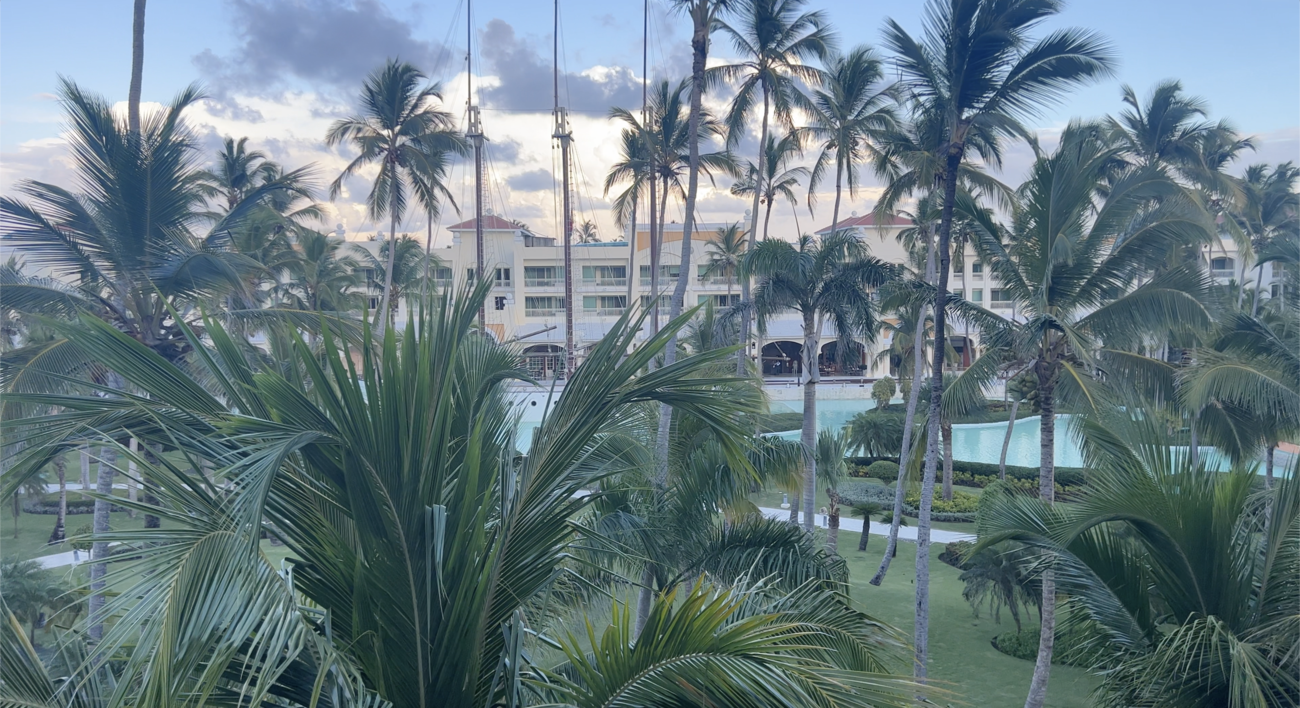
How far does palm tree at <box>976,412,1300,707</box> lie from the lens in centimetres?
471

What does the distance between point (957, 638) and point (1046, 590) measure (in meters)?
3.88

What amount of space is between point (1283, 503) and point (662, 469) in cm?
571

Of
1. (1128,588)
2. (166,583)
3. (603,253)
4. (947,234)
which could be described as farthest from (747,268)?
(603,253)

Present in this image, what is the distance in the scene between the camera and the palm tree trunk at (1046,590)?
396 inches

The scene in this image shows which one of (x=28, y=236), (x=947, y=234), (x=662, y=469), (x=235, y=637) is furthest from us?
(x=947, y=234)

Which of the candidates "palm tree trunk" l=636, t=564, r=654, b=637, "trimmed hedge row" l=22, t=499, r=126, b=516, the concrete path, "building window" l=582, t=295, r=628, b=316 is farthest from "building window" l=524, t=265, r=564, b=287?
"palm tree trunk" l=636, t=564, r=654, b=637

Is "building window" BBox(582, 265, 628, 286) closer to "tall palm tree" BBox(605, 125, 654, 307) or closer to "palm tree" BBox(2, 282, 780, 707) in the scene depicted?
"tall palm tree" BBox(605, 125, 654, 307)

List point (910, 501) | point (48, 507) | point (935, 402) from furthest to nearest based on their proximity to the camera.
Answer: point (910, 501) → point (48, 507) → point (935, 402)

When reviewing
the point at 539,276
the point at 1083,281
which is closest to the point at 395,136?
the point at 1083,281

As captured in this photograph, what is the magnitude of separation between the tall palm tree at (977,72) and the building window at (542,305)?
133 ft

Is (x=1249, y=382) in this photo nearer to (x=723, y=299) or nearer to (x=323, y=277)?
Answer: (x=323, y=277)

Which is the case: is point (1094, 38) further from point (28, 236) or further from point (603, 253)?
point (603, 253)

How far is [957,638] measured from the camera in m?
14.1

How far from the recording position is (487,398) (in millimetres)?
4297
